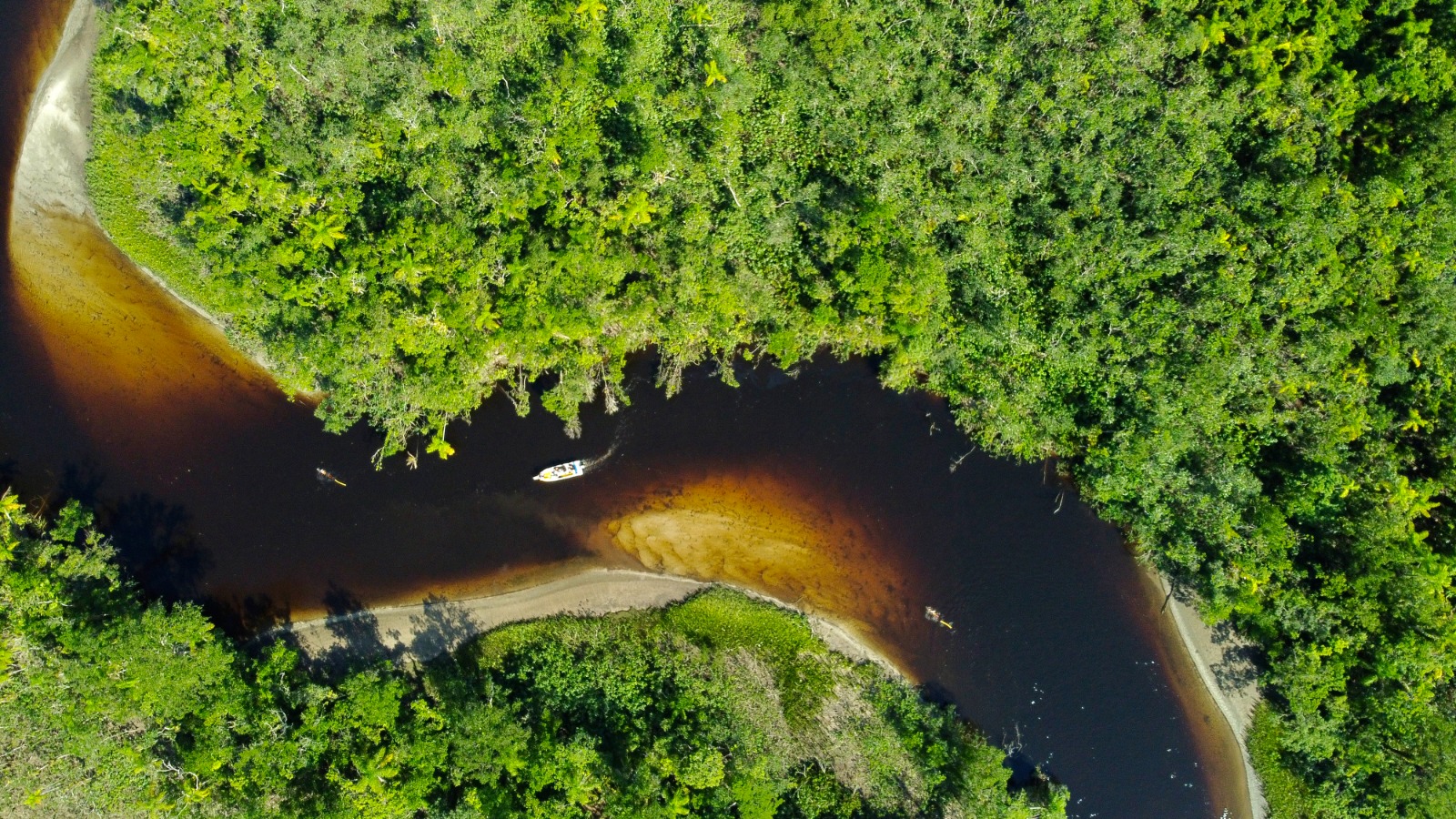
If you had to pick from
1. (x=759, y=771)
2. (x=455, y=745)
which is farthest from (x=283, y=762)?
(x=759, y=771)

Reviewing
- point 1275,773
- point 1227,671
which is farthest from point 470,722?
point 1275,773

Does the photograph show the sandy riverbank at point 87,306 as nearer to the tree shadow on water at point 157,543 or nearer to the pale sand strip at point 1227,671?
the tree shadow on water at point 157,543

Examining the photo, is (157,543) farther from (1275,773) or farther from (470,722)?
(1275,773)

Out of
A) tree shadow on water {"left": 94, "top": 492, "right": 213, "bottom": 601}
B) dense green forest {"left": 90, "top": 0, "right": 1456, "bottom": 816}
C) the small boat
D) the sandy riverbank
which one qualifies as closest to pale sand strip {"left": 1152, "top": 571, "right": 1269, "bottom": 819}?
dense green forest {"left": 90, "top": 0, "right": 1456, "bottom": 816}

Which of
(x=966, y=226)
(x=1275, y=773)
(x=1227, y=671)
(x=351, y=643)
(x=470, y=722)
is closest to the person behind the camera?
(x=470, y=722)

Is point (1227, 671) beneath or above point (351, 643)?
above

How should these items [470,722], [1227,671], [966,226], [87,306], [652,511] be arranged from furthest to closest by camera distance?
[652,511]
[87,306]
[1227,671]
[966,226]
[470,722]

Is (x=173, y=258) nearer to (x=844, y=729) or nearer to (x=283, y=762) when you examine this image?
(x=283, y=762)
